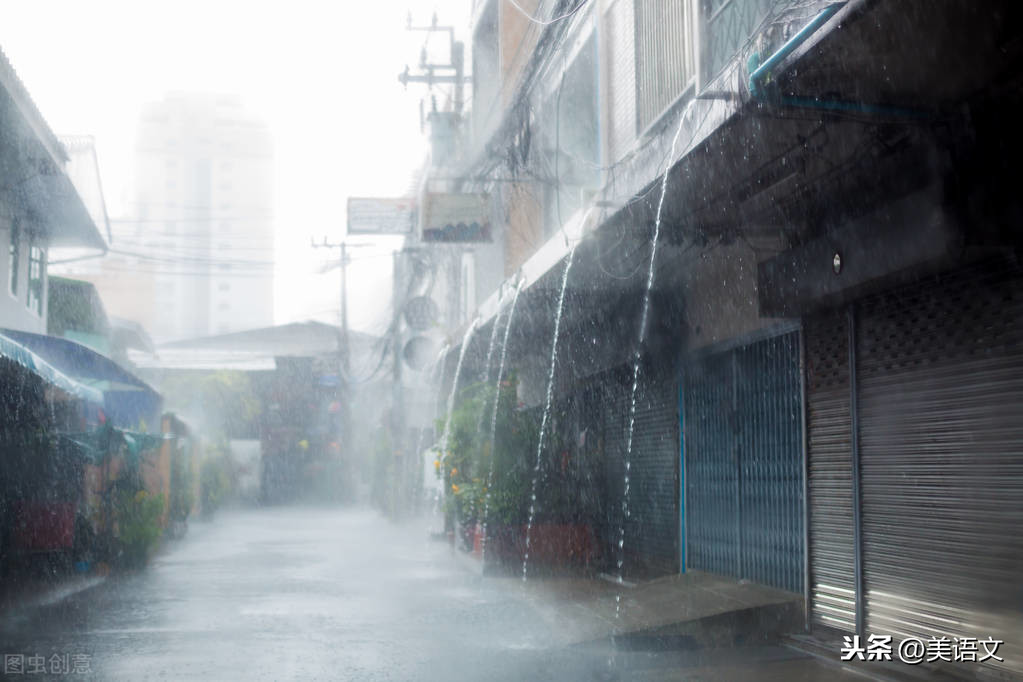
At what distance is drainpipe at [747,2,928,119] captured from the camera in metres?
5.30

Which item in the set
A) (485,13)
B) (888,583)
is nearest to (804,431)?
(888,583)

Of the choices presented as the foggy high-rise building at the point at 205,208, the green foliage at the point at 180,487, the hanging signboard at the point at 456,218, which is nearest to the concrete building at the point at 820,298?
the hanging signboard at the point at 456,218

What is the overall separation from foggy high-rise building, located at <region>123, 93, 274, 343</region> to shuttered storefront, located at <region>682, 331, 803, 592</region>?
97974mm

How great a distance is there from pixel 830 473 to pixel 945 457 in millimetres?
1438

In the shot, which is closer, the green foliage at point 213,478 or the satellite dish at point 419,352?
the satellite dish at point 419,352

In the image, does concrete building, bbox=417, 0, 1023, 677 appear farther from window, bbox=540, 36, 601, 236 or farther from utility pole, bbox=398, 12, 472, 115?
utility pole, bbox=398, 12, 472, 115

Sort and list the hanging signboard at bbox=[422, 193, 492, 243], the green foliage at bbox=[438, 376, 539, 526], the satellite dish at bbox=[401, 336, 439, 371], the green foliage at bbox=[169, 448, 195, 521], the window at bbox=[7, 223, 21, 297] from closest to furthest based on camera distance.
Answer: the green foliage at bbox=[438, 376, 539, 526]
the hanging signboard at bbox=[422, 193, 492, 243]
the window at bbox=[7, 223, 21, 297]
the green foliage at bbox=[169, 448, 195, 521]
the satellite dish at bbox=[401, 336, 439, 371]

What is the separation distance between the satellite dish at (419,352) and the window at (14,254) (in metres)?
12.0

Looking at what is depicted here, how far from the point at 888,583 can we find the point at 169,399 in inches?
1406

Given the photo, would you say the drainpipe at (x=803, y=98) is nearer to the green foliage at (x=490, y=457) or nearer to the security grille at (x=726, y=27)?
the security grille at (x=726, y=27)

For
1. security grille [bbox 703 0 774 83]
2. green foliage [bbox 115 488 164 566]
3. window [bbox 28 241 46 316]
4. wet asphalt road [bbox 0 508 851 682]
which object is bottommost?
wet asphalt road [bbox 0 508 851 682]

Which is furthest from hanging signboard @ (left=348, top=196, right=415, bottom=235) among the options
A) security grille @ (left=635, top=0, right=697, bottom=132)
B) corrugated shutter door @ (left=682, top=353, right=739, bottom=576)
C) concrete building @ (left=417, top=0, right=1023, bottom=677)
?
corrugated shutter door @ (left=682, top=353, right=739, bottom=576)

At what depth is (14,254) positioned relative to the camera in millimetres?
17656

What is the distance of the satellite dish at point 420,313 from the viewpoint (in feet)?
90.9
